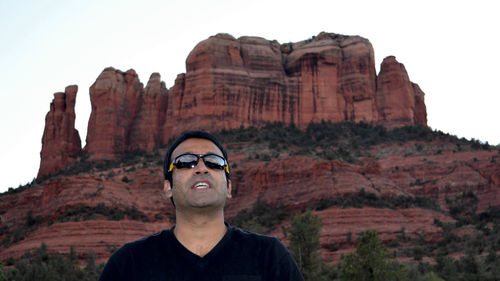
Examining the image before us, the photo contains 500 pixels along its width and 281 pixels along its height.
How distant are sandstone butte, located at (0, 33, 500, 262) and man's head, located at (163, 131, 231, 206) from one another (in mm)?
48890

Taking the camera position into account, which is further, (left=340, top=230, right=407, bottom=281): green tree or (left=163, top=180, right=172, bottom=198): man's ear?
(left=340, top=230, right=407, bottom=281): green tree

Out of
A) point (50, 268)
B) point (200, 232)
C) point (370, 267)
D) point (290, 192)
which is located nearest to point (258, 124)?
point (290, 192)

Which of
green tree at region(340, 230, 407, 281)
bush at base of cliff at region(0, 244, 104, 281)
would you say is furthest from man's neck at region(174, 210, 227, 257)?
bush at base of cliff at region(0, 244, 104, 281)

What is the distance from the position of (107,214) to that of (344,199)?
20442 mm

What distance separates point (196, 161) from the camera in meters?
4.14

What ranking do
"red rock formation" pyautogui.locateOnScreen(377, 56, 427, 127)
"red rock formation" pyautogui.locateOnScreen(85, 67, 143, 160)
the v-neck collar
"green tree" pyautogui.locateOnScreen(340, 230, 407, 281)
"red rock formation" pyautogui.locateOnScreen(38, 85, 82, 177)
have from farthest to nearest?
"red rock formation" pyautogui.locateOnScreen(38, 85, 82, 177) → "red rock formation" pyautogui.locateOnScreen(377, 56, 427, 127) → "red rock formation" pyautogui.locateOnScreen(85, 67, 143, 160) → "green tree" pyautogui.locateOnScreen(340, 230, 407, 281) → the v-neck collar

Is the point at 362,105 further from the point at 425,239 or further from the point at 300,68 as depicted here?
the point at 425,239

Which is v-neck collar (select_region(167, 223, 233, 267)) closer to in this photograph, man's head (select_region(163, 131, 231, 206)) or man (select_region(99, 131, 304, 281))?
man (select_region(99, 131, 304, 281))

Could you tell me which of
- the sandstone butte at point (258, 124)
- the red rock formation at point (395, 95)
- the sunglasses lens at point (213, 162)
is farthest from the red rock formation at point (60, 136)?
the sunglasses lens at point (213, 162)

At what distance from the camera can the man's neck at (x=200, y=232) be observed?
4.03 metres

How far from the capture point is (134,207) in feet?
193

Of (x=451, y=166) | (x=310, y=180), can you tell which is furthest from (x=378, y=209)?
(x=451, y=166)

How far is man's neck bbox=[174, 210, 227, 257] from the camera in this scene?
13.2 feet

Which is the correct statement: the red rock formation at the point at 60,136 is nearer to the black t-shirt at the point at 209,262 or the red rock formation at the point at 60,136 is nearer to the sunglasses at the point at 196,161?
the sunglasses at the point at 196,161
